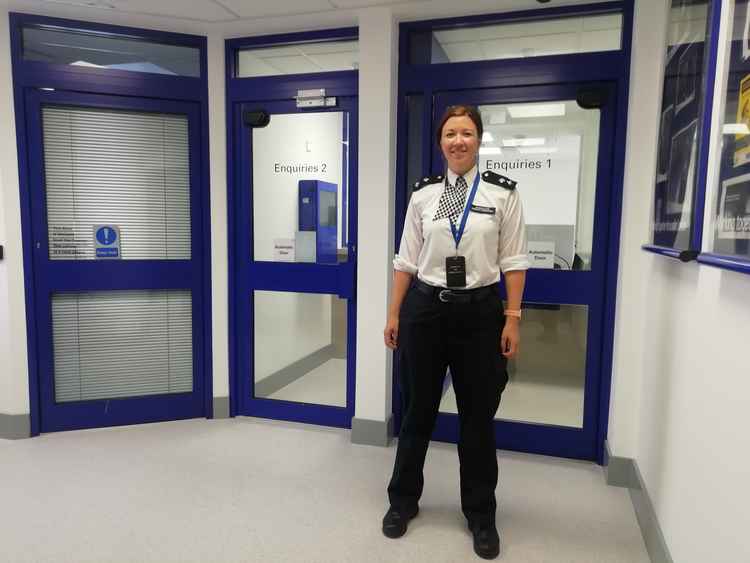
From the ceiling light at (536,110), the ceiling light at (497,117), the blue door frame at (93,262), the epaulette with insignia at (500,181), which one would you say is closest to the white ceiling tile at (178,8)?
the blue door frame at (93,262)

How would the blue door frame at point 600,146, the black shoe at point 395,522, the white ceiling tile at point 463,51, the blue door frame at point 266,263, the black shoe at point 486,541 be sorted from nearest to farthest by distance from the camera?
the black shoe at point 486,541 < the black shoe at point 395,522 < the blue door frame at point 600,146 < the white ceiling tile at point 463,51 < the blue door frame at point 266,263

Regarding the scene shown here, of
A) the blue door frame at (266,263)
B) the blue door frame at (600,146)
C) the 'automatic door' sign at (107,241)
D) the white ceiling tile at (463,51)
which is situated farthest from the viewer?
the 'automatic door' sign at (107,241)

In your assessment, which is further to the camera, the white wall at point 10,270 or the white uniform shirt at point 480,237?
the white wall at point 10,270

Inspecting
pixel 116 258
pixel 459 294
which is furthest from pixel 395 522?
pixel 116 258

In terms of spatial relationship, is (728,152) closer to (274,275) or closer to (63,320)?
(274,275)

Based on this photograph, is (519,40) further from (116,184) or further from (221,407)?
(221,407)

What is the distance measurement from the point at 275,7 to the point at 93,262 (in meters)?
1.88

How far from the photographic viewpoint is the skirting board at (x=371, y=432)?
299 centimetres

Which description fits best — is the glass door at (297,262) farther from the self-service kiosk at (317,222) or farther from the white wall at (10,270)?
the white wall at (10,270)

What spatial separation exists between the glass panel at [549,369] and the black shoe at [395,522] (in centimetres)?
89

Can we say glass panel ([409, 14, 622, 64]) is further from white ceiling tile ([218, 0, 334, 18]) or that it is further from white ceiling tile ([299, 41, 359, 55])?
white ceiling tile ([218, 0, 334, 18])

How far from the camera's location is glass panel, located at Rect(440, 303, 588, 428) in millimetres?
2828

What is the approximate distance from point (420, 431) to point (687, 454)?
0.97 meters

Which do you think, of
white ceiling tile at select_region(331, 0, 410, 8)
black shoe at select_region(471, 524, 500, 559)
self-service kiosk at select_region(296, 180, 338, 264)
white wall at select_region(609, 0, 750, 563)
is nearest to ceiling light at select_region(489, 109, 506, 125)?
white wall at select_region(609, 0, 750, 563)
